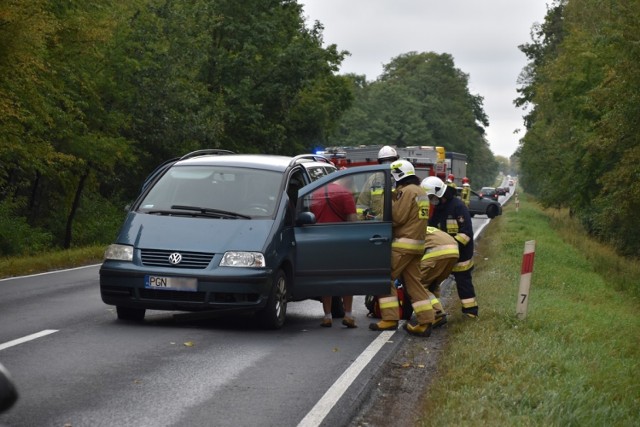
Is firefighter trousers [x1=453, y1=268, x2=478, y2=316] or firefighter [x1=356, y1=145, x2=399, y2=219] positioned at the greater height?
firefighter [x1=356, y1=145, x2=399, y2=219]

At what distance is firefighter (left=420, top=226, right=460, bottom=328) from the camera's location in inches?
477

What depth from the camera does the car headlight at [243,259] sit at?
10.7 metres

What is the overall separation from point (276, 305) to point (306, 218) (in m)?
0.99

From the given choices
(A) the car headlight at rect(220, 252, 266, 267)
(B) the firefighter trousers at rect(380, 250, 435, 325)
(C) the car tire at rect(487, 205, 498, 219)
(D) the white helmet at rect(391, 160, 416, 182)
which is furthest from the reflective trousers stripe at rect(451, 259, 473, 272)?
(C) the car tire at rect(487, 205, 498, 219)

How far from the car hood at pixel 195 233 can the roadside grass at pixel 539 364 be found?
2.32m

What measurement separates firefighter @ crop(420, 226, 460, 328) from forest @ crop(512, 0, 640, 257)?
1579cm

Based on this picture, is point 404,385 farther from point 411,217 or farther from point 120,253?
point 120,253

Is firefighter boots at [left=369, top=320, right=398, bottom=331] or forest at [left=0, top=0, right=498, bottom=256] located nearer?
firefighter boots at [left=369, top=320, right=398, bottom=331]

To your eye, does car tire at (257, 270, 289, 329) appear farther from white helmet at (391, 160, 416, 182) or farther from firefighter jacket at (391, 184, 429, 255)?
white helmet at (391, 160, 416, 182)

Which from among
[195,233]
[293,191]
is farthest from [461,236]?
[195,233]

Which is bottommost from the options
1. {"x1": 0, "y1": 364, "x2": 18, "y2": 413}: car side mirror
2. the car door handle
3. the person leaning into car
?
the car door handle

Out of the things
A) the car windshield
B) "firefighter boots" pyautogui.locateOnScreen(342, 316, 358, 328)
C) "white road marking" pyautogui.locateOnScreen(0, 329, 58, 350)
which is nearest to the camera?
"white road marking" pyautogui.locateOnScreen(0, 329, 58, 350)

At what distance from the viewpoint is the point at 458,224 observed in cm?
1243

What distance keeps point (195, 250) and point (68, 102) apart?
599 inches
